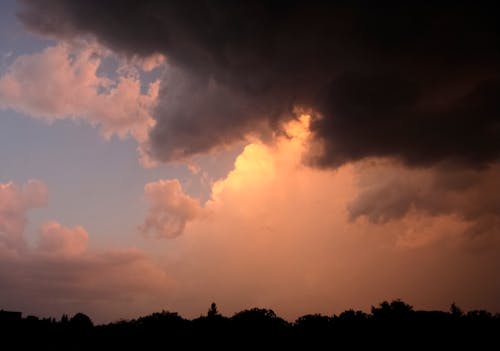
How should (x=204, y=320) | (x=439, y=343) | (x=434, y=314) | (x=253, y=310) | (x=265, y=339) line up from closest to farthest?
(x=439, y=343), (x=434, y=314), (x=265, y=339), (x=204, y=320), (x=253, y=310)

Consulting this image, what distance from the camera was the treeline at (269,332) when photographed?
69.5 meters

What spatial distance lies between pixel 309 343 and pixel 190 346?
72.1 feet

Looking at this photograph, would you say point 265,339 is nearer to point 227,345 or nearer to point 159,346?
point 227,345

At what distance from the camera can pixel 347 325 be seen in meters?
81.2

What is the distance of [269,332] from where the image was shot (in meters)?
87.2

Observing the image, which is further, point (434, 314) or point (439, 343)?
point (434, 314)

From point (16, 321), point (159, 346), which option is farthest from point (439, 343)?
point (16, 321)

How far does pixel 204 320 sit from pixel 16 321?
40.1 meters

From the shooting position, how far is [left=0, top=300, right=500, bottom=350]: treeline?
228 feet

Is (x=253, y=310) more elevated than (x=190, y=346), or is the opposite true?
(x=253, y=310)

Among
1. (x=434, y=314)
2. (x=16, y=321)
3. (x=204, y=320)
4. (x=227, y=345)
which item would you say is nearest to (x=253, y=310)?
(x=204, y=320)

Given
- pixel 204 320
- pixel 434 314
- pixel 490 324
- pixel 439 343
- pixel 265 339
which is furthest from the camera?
pixel 204 320

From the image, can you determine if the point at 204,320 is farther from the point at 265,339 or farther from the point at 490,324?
the point at 490,324

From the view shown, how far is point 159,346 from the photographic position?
84562mm
